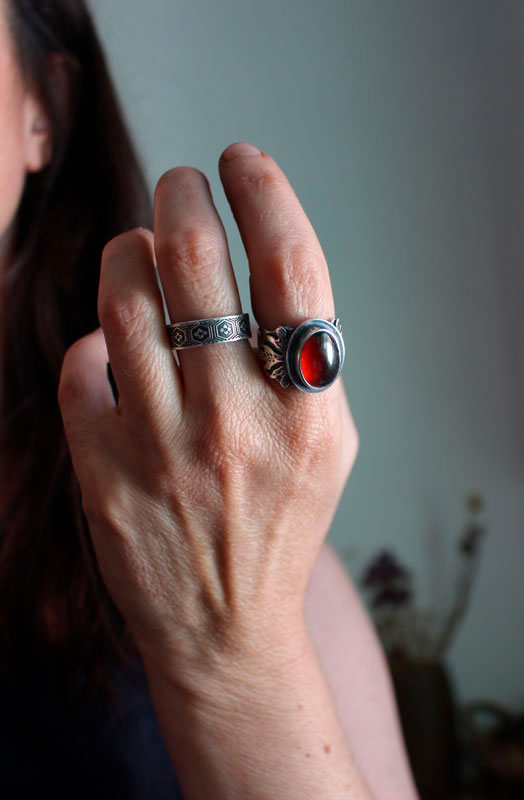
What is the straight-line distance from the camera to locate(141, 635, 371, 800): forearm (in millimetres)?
435

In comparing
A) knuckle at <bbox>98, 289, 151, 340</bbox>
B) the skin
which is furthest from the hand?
the skin

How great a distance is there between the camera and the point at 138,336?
0.36 metres

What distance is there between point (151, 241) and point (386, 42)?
48.5 inches

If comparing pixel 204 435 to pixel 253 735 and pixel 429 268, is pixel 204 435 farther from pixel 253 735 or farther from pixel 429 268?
pixel 429 268

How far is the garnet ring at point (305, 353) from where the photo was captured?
359 millimetres

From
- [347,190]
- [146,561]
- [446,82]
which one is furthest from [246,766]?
[446,82]

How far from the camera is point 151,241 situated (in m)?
0.39

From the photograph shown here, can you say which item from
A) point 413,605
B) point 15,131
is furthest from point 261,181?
point 413,605

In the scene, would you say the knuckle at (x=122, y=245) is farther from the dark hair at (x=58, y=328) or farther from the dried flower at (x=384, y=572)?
the dried flower at (x=384, y=572)

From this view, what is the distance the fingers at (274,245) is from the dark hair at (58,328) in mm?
292

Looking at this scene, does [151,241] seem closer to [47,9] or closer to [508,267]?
[47,9]

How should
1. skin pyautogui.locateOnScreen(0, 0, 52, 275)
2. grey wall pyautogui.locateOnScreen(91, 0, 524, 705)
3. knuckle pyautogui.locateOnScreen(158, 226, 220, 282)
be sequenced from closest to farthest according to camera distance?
knuckle pyautogui.locateOnScreen(158, 226, 220, 282)
skin pyautogui.locateOnScreen(0, 0, 52, 275)
grey wall pyautogui.locateOnScreen(91, 0, 524, 705)

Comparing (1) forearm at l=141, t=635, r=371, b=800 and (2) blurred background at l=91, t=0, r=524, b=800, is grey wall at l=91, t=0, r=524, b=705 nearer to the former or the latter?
(2) blurred background at l=91, t=0, r=524, b=800

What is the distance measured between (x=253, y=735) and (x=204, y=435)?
0.21 m
